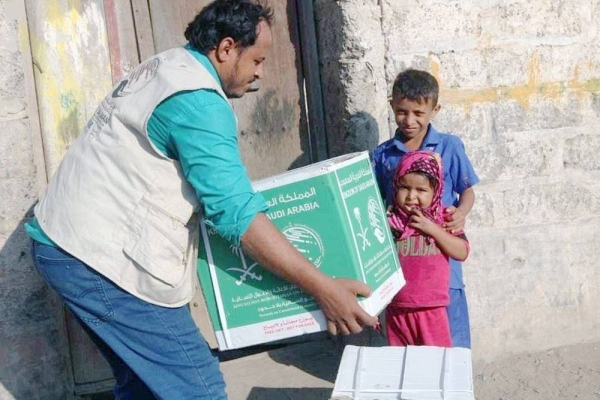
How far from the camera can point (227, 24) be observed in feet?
8.21

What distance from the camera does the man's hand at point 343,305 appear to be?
2.53 meters

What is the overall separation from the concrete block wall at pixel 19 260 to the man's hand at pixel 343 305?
4.81 feet

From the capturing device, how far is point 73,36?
3.63 meters

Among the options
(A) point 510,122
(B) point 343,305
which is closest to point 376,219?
(B) point 343,305

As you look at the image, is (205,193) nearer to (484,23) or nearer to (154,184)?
(154,184)

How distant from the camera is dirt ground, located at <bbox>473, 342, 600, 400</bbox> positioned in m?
3.86

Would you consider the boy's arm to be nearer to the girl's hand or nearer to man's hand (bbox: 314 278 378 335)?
the girl's hand

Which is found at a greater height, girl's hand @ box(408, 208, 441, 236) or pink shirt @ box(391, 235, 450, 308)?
girl's hand @ box(408, 208, 441, 236)

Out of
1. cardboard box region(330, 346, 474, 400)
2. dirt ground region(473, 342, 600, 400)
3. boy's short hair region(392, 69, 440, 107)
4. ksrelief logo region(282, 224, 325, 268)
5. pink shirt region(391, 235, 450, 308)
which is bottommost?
dirt ground region(473, 342, 600, 400)

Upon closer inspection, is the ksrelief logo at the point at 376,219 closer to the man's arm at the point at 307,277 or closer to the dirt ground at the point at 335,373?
the man's arm at the point at 307,277

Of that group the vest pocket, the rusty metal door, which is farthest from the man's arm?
the rusty metal door

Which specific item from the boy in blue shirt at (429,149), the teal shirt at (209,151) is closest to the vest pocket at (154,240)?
the teal shirt at (209,151)

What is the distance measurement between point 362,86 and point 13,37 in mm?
1469

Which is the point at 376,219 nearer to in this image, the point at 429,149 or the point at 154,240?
the point at 429,149
